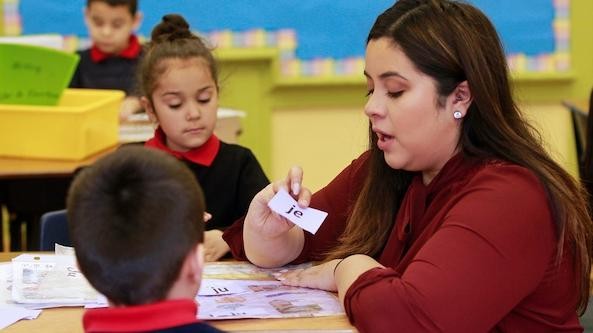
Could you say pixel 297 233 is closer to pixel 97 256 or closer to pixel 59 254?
pixel 59 254

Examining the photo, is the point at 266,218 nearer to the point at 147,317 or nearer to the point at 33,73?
the point at 147,317

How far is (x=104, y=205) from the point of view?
1.33m

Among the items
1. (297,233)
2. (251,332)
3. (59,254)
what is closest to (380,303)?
(251,332)

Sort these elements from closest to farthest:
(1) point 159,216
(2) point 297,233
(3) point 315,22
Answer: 1. (1) point 159,216
2. (2) point 297,233
3. (3) point 315,22

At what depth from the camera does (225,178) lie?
2.95m

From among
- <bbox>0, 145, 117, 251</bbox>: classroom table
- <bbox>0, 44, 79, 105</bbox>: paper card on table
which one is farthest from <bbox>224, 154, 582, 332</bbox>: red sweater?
<bbox>0, 44, 79, 105</bbox>: paper card on table

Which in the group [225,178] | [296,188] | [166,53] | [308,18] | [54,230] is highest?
[308,18]

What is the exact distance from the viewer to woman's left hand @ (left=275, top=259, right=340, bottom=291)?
80.4 inches

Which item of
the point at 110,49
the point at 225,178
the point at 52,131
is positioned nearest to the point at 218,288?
the point at 225,178

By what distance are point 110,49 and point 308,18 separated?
1.04 meters

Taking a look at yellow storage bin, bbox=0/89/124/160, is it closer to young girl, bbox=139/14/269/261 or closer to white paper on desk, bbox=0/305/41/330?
young girl, bbox=139/14/269/261

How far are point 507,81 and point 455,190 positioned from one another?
23 centimetres

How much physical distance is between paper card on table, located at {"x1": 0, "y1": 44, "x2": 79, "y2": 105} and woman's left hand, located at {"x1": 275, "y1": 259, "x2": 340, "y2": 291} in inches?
79.8

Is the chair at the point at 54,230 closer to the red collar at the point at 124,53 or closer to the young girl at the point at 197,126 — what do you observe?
the young girl at the point at 197,126
